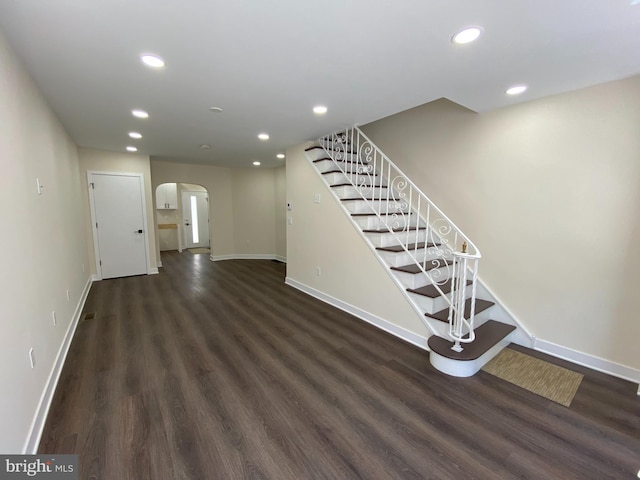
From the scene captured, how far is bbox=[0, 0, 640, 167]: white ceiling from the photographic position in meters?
1.48

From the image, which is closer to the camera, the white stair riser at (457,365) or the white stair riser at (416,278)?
the white stair riser at (457,365)

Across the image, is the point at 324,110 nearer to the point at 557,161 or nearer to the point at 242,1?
the point at 242,1

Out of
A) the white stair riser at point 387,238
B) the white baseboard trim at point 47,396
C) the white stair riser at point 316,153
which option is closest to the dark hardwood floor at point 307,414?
the white baseboard trim at point 47,396

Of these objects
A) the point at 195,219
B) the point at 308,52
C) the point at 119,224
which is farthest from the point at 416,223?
the point at 195,219

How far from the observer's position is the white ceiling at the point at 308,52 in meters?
1.48

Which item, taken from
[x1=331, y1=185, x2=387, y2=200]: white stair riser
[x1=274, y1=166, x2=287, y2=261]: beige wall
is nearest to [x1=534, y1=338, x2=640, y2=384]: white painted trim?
[x1=331, y1=185, x2=387, y2=200]: white stair riser

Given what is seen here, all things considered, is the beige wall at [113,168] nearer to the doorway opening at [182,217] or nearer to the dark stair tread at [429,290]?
the doorway opening at [182,217]

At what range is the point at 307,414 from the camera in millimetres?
1956

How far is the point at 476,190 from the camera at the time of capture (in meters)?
3.23

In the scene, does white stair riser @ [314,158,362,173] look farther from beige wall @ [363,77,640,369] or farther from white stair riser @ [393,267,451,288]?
white stair riser @ [393,267,451,288]

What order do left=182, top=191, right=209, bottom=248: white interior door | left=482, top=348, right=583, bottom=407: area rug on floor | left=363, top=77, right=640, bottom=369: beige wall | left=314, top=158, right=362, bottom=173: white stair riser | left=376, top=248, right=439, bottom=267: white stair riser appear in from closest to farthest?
1. left=482, top=348, right=583, bottom=407: area rug on floor
2. left=363, top=77, right=640, bottom=369: beige wall
3. left=376, top=248, right=439, bottom=267: white stair riser
4. left=314, top=158, right=362, bottom=173: white stair riser
5. left=182, top=191, right=209, bottom=248: white interior door

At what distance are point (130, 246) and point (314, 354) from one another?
4783mm

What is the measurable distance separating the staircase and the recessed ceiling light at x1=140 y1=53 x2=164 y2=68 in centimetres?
244

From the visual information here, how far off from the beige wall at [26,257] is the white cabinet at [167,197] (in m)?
A: 6.03
